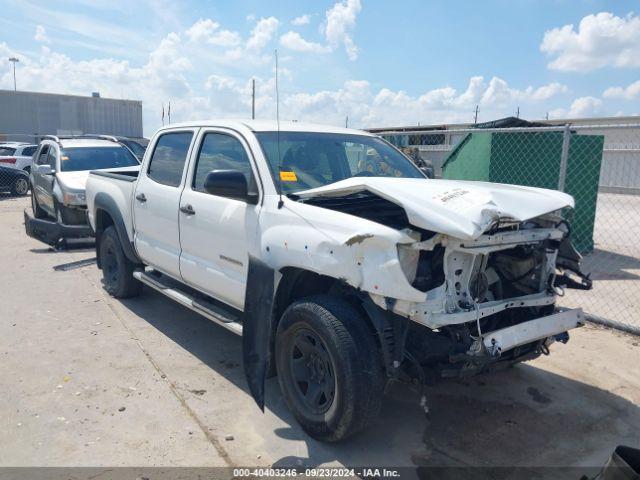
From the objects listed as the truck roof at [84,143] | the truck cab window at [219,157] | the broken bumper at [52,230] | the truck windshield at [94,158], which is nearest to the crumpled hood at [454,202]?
the truck cab window at [219,157]

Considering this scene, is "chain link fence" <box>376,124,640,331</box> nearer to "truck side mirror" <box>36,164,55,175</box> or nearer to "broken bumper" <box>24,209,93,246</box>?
"broken bumper" <box>24,209,93,246</box>

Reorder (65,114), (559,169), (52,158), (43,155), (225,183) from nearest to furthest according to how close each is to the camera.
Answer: (225,183)
(559,169)
(52,158)
(43,155)
(65,114)

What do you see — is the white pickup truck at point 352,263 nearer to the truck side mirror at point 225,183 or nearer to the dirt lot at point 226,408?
the truck side mirror at point 225,183

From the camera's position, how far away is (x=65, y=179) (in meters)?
9.68

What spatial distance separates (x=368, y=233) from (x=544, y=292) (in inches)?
58.9

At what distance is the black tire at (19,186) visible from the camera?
18.7m

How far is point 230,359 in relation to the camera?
479 centimetres

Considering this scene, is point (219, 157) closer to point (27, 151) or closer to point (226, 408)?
point (226, 408)

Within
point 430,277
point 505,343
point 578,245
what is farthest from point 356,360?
point 578,245

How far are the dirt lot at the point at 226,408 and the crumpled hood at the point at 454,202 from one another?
1540 mm

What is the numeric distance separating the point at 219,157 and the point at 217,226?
0.65 meters

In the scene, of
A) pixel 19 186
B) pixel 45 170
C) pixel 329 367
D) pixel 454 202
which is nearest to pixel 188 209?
pixel 329 367

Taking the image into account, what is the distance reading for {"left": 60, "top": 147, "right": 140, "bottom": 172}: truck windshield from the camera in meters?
10.4

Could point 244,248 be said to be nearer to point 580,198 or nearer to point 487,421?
Result: point 487,421
